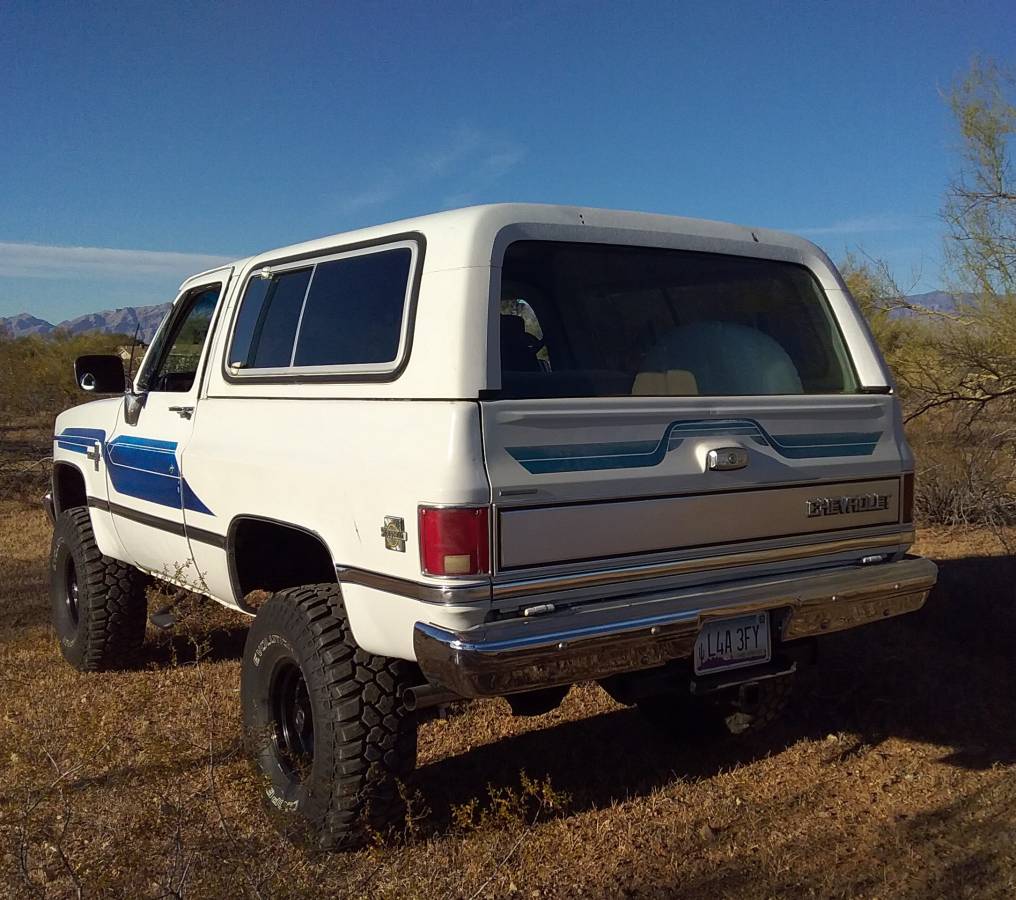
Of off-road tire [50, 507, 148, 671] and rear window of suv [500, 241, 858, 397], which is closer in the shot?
rear window of suv [500, 241, 858, 397]

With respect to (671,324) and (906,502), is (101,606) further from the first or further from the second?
(906,502)

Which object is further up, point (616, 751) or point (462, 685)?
point (462, 685)

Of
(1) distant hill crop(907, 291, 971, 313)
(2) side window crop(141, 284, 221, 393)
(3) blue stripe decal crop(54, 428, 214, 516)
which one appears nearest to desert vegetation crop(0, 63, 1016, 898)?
(3) blue stripe decal crop(54, 428, 214, 516)

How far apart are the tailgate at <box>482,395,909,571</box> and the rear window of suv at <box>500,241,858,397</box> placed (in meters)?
0.28

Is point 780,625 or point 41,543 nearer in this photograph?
point 780,625

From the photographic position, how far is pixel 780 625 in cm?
336

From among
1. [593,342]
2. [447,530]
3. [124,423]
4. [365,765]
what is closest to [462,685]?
[447,530]

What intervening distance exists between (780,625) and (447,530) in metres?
1.29

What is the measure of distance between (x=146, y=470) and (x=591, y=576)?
2.49 metres

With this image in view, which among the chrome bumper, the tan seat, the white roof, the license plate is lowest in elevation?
the license plate

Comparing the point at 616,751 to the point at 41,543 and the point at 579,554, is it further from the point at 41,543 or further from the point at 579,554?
the point at 41,543

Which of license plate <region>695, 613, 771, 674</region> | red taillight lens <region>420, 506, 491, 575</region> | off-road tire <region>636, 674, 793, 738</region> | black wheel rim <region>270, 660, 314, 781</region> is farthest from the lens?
off-road tire <region>636, 674, 793, 738</region>

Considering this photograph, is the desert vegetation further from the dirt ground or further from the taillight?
the taillight

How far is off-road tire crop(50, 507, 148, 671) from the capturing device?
5176 mm
